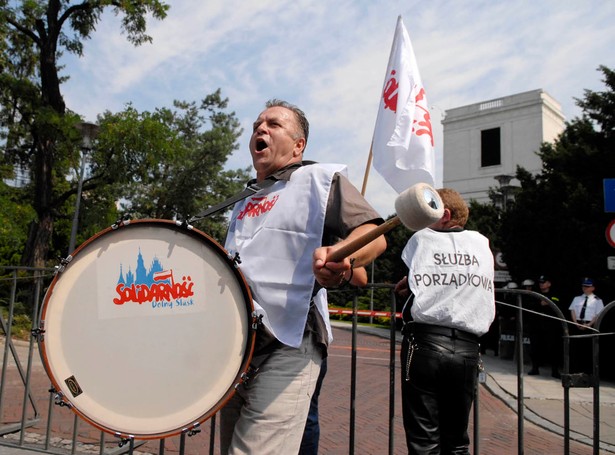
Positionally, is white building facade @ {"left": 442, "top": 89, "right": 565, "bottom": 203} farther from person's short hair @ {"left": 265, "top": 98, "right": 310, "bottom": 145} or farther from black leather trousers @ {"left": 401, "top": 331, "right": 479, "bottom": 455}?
person's short hair @ {"left": 265, "top": 98, "right": 310, "bottom": 145}

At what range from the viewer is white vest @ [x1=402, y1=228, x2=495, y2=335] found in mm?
2887

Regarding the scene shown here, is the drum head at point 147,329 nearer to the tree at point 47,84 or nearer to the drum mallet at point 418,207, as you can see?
the drum mallet at point 418,207

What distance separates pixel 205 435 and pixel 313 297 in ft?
12.5

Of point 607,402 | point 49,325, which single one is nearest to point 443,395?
point 49,325

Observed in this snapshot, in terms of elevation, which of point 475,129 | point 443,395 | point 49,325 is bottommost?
point 443,395

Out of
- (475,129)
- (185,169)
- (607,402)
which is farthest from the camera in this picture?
(475,129)

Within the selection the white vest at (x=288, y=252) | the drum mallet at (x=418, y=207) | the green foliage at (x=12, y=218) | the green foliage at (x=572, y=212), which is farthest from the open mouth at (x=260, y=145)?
the green foliage at (x=12, y=218)

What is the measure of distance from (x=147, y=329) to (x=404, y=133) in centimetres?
326

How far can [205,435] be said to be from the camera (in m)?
5.41

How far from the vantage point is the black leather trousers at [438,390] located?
9.36ft

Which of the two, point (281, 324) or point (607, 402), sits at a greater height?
point (281, 324)

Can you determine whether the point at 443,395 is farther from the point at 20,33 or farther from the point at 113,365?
the point at 20,33

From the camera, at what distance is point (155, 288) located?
194cm

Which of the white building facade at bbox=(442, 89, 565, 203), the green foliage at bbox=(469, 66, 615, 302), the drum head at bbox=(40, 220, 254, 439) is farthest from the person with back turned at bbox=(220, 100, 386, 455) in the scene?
the white building facade at bbox=(442, 89, 565, 203)
